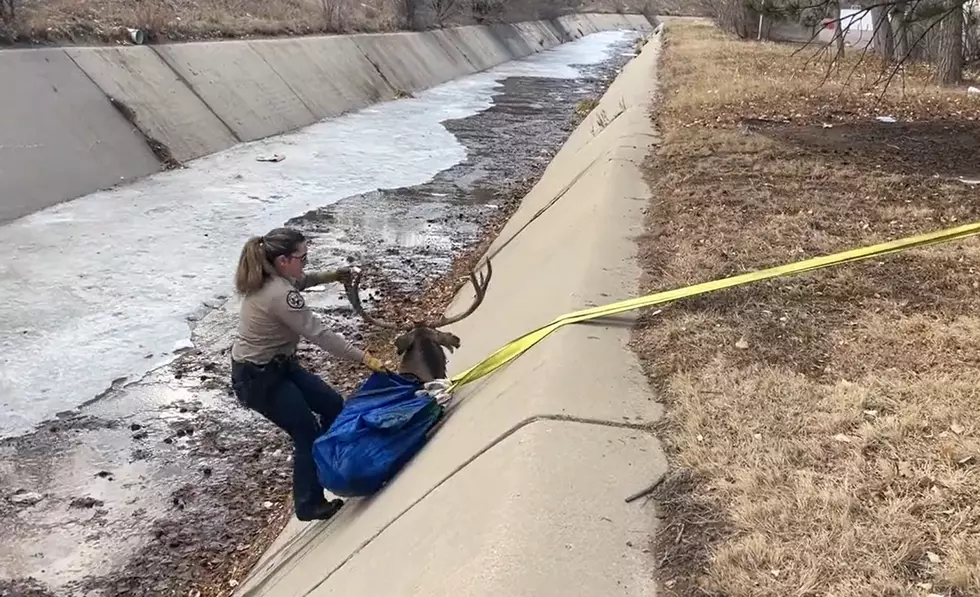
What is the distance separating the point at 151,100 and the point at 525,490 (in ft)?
44.4

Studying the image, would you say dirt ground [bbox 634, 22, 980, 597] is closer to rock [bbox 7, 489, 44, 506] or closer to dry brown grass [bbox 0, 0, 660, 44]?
rock [bbox 7, 489, 44, 506]

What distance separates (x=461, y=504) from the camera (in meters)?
3.96

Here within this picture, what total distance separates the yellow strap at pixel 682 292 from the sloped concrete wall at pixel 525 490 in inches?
3.8

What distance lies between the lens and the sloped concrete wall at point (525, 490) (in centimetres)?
343

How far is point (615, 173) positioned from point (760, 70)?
43.1ft

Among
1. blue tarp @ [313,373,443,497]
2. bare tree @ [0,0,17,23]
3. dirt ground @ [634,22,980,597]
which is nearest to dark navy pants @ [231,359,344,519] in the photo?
blue tarp @ [313,373,443,497]

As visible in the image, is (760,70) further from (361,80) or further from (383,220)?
(383,220)

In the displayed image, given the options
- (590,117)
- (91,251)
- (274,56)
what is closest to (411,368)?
(91,251)

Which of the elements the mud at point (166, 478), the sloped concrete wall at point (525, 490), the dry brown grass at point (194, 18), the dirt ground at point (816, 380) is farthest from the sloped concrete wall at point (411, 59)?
the sloped concrete wall at point (525, 490)

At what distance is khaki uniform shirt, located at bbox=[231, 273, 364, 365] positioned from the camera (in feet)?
16.5

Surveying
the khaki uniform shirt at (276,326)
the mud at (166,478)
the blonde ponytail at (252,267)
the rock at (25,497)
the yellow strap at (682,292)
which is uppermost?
the blonde ponytail at (252,267)

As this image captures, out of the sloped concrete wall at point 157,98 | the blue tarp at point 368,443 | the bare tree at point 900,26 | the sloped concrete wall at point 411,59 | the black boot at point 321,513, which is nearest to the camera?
the blue tarp at point 368,443

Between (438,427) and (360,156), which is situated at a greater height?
(438,427)

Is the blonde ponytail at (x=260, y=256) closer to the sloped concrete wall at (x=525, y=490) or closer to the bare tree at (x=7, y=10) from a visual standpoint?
the sloped concrete wall at (x=525, y=490)
